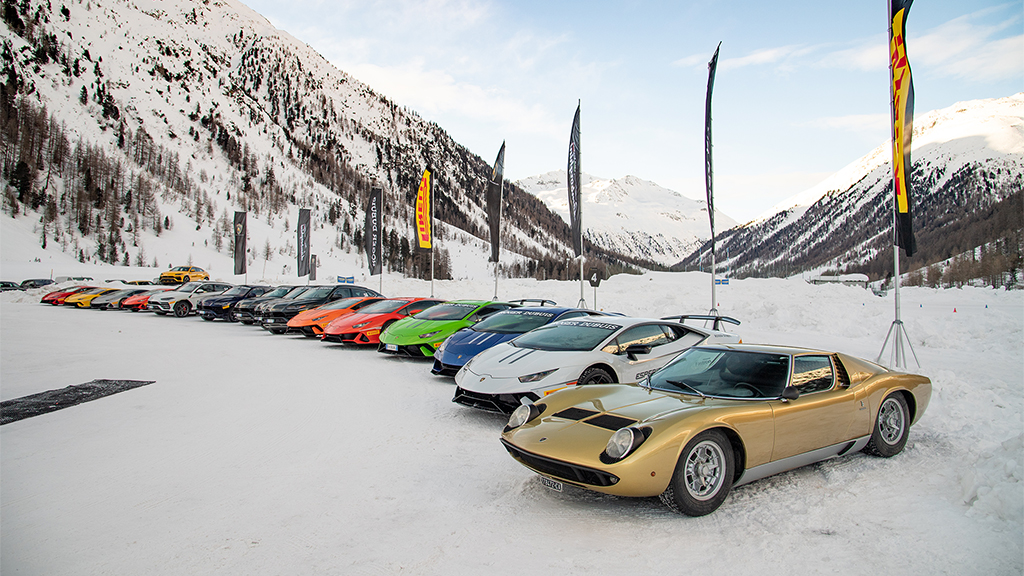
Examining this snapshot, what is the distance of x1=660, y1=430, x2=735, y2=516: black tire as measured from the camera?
3812mm

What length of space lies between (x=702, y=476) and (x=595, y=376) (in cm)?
279

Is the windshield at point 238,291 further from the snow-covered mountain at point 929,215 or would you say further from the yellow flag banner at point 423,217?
the snow-covered mountain at point 929,215

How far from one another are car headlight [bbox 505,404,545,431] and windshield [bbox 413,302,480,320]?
6809mm

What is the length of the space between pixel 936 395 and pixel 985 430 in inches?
58.3

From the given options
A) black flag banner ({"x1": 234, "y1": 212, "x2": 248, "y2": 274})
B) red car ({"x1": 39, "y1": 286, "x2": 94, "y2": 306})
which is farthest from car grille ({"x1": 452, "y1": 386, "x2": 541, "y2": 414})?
black flag banner ({"x1": 234, "y1": 212, "x2": 248, "y2": 274})

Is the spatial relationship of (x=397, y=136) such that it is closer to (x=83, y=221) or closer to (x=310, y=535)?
(x=83, y=221)

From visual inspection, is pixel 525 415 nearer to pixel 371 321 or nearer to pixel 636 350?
pixel 636 350

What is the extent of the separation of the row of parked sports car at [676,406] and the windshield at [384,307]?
675 centimetres

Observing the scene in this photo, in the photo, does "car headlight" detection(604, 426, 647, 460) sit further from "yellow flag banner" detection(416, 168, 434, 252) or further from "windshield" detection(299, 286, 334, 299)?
"yellow flag banner" detection(416, 168, 434, 252)

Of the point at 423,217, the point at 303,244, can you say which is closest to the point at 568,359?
the point at 423,217

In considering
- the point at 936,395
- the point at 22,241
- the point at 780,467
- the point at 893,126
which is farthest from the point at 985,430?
the point at 22,241

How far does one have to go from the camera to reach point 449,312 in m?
11.8

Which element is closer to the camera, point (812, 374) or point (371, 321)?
point (812, 374)

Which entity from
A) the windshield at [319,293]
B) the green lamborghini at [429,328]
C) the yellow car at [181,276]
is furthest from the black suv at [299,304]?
the yellow car at [181,276]
